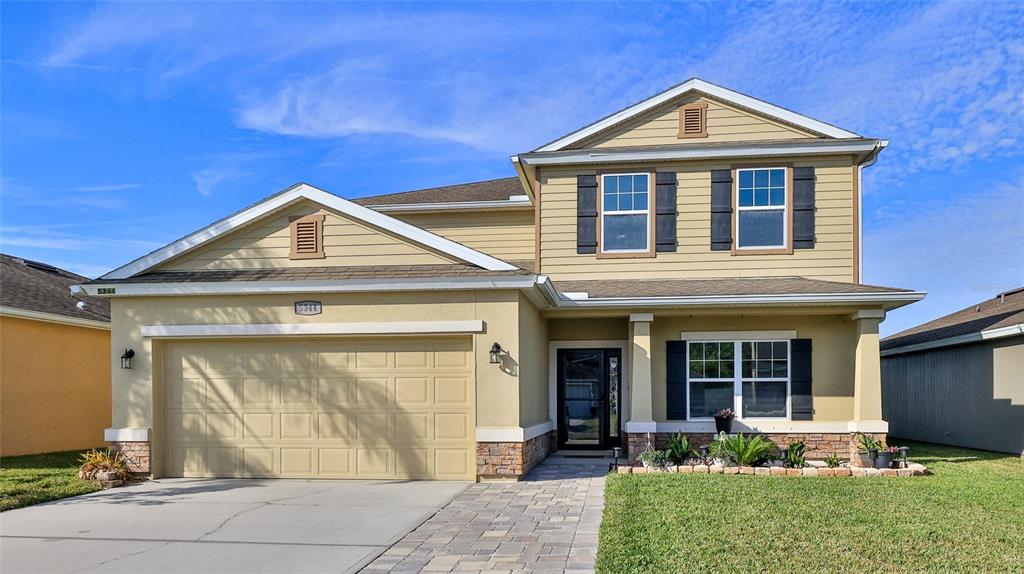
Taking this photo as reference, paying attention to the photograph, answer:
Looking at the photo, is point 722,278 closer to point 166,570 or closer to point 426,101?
point 426,101

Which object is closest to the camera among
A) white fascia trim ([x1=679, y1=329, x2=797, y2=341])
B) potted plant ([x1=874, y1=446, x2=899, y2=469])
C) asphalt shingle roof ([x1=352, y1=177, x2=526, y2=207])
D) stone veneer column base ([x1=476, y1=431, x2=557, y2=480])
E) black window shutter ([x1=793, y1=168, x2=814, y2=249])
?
stone veneer column base ([x1=476, y1=431, x2=557, y2=480])

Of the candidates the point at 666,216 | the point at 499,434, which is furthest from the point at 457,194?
the point at 499,434

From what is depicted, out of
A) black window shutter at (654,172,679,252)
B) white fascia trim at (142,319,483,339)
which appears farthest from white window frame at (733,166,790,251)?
white fascia trim at (142,319,483,339)

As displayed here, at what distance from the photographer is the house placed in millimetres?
11047

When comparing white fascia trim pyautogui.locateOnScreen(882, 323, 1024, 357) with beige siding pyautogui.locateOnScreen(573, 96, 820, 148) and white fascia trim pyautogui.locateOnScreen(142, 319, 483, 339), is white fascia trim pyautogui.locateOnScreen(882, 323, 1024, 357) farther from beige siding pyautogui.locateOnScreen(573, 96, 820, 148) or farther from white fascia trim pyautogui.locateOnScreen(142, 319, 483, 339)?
white fascia trim pyautogui.locateOnScreen(142, 319, 483, 339)

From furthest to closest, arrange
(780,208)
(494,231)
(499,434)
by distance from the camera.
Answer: (494,231) < (780,208) < (499,434)

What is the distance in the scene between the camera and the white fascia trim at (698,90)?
13773 mm

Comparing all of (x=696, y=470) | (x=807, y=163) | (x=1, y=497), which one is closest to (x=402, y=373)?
(x=696, y=470)

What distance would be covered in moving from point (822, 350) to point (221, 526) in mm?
10260

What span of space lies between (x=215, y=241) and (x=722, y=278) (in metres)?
8.73

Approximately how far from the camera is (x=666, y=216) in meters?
14.0

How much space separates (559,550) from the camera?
22.3 feet

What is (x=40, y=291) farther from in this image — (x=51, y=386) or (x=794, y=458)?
(x=794, y=458)

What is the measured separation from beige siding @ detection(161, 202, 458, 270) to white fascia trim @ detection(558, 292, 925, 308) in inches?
126
